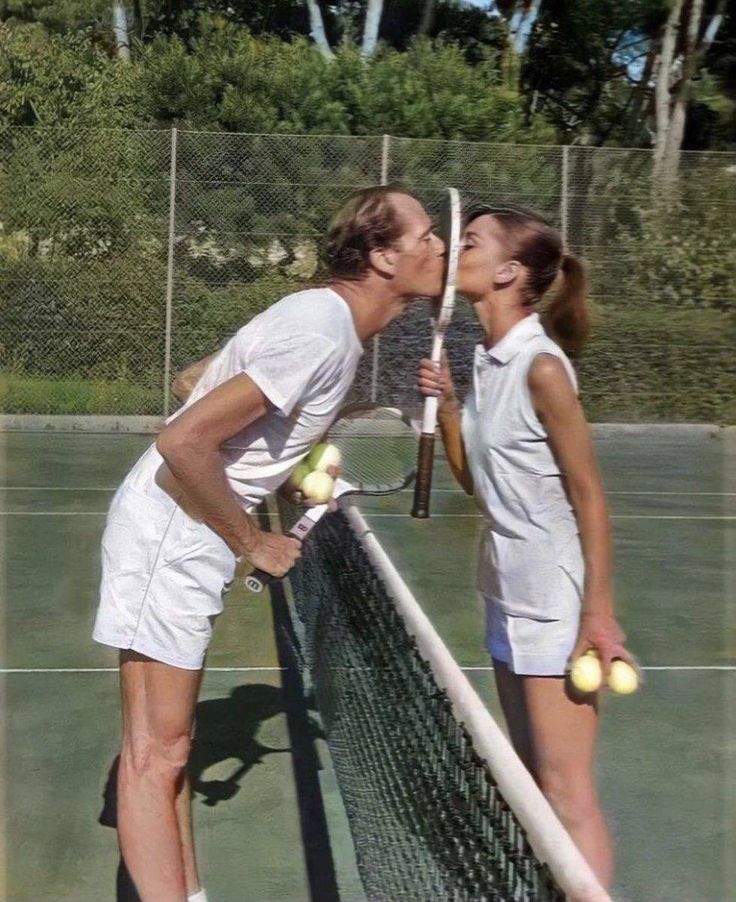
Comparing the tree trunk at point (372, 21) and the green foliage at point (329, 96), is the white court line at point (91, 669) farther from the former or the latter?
the tree trunk at point (372, 21)

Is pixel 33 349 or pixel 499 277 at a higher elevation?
pixel 499 277

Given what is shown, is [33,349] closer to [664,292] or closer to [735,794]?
[664,292]

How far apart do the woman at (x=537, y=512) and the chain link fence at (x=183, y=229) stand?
914cm

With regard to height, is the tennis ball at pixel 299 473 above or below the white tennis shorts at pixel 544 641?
above

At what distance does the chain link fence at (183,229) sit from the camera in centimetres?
1181

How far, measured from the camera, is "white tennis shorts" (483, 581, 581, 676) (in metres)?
2.55

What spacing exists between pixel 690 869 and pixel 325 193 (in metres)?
9.34

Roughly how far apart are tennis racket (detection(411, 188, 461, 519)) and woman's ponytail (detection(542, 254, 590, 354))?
0.26m

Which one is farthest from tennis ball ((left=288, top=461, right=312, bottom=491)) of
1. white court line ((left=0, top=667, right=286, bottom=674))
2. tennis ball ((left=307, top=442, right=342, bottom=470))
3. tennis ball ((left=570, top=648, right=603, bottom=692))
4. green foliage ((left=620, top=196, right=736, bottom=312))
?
green foliage ((left=620, top=196, right=736, bottom=312))

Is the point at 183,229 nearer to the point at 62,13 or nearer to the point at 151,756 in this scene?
the point at 62,13

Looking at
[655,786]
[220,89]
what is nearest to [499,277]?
[655,786]

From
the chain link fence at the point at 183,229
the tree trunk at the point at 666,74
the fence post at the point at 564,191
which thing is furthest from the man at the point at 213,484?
the tree trunk at the point at 666,74

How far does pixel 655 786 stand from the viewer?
12.8 ft

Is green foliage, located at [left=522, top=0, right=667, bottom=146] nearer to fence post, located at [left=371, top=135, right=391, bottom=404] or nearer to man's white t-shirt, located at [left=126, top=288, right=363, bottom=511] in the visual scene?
fence post, located at [left=371, top=135, right=391, bottom=404]
